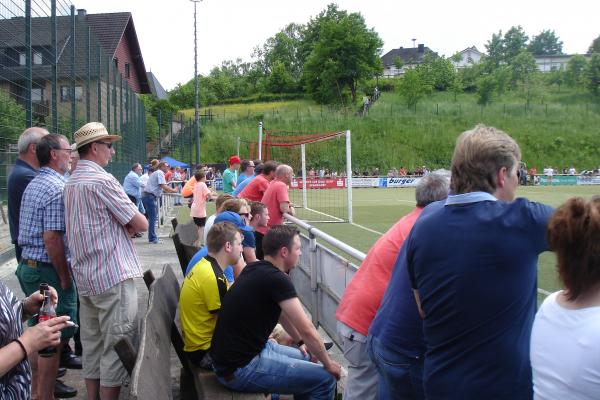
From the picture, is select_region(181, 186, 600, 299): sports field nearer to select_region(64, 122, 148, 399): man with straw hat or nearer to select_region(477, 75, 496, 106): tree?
select_region(64, 122, 148, 399): man with straw hat

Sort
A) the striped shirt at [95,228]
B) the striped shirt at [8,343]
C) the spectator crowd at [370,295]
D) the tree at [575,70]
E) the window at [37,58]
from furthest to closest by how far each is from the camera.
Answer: the tree at [575,70], the window at [37,58], the striped shirt at [95,228], the striped shirt at [8,343], the spectator crowd at [370,295]

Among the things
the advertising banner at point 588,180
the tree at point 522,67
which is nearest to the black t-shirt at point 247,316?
the advertising banner at point 588,180

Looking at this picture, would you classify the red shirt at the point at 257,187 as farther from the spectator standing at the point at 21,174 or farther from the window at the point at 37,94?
the spectator standing at the point at 21,174

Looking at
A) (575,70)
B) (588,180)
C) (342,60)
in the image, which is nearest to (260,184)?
(588,180)

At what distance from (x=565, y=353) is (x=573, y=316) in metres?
0.11

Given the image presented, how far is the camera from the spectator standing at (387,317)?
284cm

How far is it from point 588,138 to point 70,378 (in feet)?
205

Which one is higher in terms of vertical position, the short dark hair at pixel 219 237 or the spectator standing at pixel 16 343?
the short dark hair at pixel 219 237

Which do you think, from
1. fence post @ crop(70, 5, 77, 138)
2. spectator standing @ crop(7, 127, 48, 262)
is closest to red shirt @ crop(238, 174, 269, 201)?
fence post @ crop(70, 5, 77, 138)

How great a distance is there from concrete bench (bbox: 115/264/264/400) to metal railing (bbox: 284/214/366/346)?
145 cm

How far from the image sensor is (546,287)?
28.5ft

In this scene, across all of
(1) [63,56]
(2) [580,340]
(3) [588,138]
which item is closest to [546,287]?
(2) [580,340]

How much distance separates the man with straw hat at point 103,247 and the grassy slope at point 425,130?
4818 centimetres

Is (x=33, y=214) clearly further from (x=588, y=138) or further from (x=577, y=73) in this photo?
(x=577, y=73)
